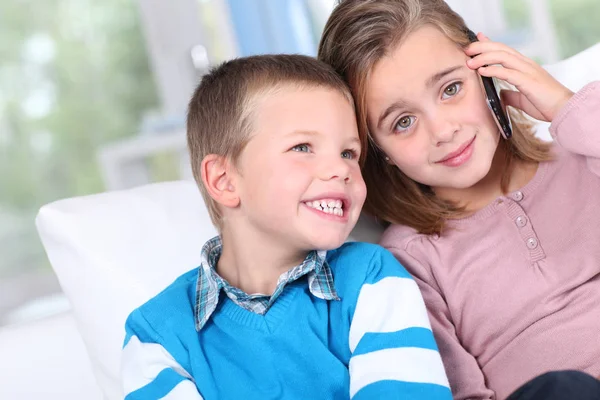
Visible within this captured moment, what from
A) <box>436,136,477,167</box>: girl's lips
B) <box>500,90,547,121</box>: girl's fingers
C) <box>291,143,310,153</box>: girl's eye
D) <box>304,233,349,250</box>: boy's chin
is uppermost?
<box>291,143,310,153</box>: girl's eye

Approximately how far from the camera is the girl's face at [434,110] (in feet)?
4.41

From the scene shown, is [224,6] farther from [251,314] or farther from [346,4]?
[251,314]

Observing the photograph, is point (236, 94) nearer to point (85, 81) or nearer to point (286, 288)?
point (286, 288)

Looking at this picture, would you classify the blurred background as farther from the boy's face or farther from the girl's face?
the boy's face

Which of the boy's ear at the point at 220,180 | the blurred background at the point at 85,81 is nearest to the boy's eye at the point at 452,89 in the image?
the boy's ear at the point at 220,180

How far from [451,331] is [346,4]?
0.63 meters

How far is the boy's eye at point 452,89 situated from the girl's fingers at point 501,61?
0.13 ft

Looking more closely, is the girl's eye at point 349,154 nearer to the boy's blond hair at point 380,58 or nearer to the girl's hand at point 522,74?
the boy's blond hair at point 380,58

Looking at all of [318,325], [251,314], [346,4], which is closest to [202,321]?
[251,314]

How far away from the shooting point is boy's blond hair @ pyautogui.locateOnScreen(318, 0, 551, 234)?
1.39m

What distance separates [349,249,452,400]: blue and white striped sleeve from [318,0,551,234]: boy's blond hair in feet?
0.94

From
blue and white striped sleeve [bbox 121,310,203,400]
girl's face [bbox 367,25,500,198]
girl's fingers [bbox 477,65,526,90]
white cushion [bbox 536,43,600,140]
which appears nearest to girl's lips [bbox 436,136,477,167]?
girl's face [bbox 367,25,500,198]

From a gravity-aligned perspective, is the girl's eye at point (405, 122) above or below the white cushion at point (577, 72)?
above

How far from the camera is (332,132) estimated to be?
1.22 meters
